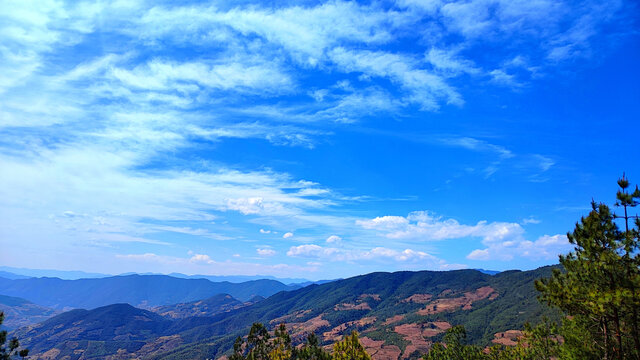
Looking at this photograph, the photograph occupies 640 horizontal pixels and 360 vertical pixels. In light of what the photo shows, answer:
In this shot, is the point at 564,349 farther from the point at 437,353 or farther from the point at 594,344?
the point at 437,353

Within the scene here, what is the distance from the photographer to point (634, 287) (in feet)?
67.2

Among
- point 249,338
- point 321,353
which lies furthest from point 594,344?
point 249,338

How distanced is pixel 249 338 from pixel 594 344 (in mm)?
33154

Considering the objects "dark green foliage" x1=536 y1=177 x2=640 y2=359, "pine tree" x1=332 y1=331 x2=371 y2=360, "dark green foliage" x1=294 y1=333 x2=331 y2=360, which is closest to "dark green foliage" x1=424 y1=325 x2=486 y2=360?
"pine tree" x1=332 y1=331 x2=371 y2=360

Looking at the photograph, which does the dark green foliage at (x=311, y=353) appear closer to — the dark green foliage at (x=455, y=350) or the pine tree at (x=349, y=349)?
the pine tree at (x=349, y=349)

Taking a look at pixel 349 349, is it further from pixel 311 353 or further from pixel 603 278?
pixel 603 278

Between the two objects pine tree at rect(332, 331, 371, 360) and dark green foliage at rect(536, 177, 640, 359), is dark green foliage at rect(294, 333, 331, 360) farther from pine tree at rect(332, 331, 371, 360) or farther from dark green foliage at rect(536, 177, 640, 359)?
dark green foliage at rect(536, 177, 640, 359)

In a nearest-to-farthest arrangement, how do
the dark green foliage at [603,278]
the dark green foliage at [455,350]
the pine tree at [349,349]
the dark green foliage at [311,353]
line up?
the dark green foliage at [603,278]
the dark green foliage at [311,353]
the pine tree at [349,349]
the dark green foliage at [455,350]

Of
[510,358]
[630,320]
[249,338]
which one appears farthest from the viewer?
[510,358]

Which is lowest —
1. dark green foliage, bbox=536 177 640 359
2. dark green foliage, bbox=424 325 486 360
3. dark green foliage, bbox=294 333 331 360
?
dark green foliage, bbox=424 325 486 360

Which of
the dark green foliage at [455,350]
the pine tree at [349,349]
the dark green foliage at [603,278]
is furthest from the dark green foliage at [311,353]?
the dark green foliage at [455,350]

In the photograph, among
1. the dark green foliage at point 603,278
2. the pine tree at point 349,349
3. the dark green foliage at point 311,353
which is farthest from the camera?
the pine tree at point 349,349

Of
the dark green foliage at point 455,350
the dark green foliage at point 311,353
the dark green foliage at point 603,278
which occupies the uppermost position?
the dark green foliage at point 603,278

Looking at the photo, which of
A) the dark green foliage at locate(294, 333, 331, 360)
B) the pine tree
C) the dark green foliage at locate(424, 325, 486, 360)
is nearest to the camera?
the dark green foliage at locate(294, 333, 331, 360)
